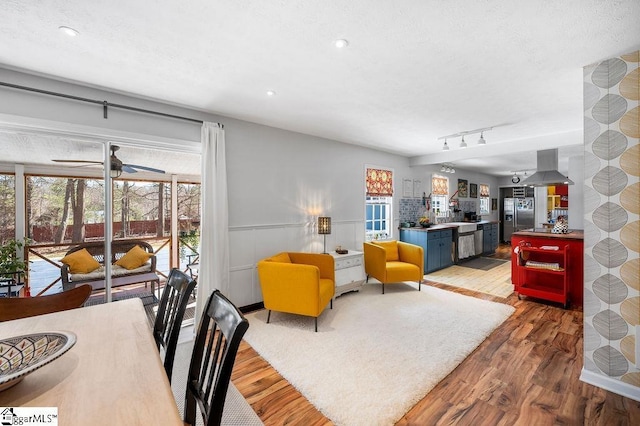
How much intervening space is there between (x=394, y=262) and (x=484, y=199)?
6.17 metres

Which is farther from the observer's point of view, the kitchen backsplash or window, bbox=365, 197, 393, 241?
the kitchen backsplash

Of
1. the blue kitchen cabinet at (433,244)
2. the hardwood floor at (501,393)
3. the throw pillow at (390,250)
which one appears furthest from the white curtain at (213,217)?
the blue kitchen cabinet at (433,244)

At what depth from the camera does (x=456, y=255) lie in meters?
6.39

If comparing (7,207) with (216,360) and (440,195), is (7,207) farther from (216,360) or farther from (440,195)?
(440,195)

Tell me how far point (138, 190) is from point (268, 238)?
1647 mm

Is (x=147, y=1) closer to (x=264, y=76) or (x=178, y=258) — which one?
(x=264, y=76)

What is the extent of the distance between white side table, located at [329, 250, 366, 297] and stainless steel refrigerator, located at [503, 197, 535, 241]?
7845 mm

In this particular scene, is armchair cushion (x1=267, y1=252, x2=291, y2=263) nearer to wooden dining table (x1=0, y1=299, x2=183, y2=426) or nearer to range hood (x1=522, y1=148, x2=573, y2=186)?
wooden dining table (x1=0, y1=299, x2=183, y2=426)

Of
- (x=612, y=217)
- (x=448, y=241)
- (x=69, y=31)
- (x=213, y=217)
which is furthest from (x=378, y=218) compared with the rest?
(x=69, y=31)

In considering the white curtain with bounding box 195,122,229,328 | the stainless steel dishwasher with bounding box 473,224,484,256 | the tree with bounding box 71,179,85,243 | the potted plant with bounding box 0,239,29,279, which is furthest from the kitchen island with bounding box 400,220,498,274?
the potted plant with bounding box 0,239,29,279

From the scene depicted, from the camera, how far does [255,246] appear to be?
12.2 ft

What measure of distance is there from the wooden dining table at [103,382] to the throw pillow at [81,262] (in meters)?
1.43

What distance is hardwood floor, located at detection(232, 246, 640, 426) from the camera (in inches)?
71.2

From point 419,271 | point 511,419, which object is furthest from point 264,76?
point 419,271
